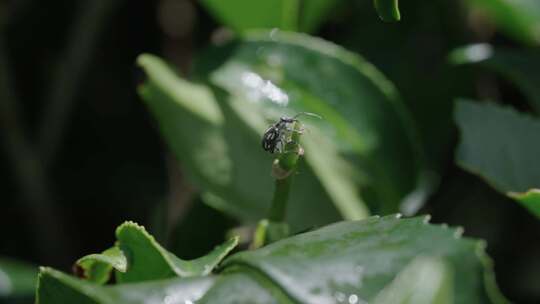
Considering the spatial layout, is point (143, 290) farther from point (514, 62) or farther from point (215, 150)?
point (514, 62)

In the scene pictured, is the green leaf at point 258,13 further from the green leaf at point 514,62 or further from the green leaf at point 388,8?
the green leaf at point 388,8

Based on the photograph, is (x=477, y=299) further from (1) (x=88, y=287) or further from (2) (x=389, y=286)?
(1) (x=88, y=287)

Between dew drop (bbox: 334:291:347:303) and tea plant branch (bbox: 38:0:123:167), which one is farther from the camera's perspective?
tea plant branch (bbox: 38:0:123:167)

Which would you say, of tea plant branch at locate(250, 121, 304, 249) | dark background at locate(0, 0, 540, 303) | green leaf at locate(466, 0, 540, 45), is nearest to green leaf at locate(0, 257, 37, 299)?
dark background at locate(0, 0, 540, 303)

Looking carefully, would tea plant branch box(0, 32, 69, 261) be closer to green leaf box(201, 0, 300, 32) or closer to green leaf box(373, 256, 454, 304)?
green leaf box(201, 0, 300, 32)

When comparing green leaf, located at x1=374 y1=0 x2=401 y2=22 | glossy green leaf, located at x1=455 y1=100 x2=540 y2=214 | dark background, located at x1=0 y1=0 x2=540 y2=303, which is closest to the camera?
green leaf, located at x1=374 y1=0 x2=401 y2=22

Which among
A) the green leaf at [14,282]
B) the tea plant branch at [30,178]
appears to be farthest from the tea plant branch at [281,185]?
the tea plant branch at [30,178]
